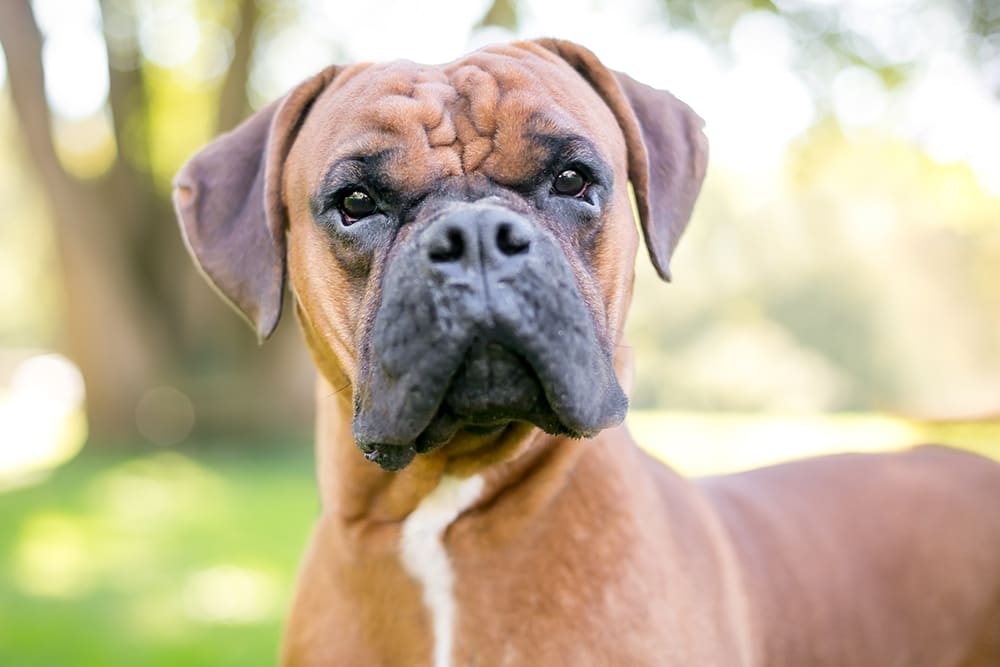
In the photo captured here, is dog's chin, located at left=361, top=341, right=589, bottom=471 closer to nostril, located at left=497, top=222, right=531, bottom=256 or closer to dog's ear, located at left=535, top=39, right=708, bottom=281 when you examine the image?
nostril, located at left=497, top=222, right=531, bottom=256

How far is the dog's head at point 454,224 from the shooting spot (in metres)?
2.08

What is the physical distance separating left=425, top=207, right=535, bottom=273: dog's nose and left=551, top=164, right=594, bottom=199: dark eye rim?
0.37 m

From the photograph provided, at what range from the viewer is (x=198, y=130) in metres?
15.3

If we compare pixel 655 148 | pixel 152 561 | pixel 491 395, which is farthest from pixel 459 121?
pixel 152 561

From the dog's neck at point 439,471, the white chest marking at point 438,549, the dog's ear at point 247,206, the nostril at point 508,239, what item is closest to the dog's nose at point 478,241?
the nostril at point 508,239

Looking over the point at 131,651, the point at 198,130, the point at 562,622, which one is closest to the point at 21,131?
the point at 198,130

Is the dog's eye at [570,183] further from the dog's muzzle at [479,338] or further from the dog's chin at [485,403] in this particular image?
the dog's chin at [485,403]

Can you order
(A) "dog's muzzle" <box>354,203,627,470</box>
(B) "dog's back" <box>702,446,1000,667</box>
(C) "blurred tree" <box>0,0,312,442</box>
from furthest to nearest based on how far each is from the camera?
1. (C) "blurred tree" <box>0,0,312,442</box>
2. (B) "dog's back" <box>702,446,1000,667</box>
3. (A) "dog's muzzle" <box>354,203,627,470</box>

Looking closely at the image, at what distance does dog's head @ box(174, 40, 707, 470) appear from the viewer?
208 centimetres

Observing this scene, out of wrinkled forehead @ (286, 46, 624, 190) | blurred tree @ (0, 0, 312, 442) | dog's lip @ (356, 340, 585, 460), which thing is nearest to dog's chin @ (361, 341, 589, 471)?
dog's lip @ (356, 340, 585, 460)

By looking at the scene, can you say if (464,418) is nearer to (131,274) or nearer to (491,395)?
(491,395)

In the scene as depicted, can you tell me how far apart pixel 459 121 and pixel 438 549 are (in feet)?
3.51

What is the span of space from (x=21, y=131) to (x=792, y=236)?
36.6 feet

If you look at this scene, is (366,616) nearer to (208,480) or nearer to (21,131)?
(208,480)
